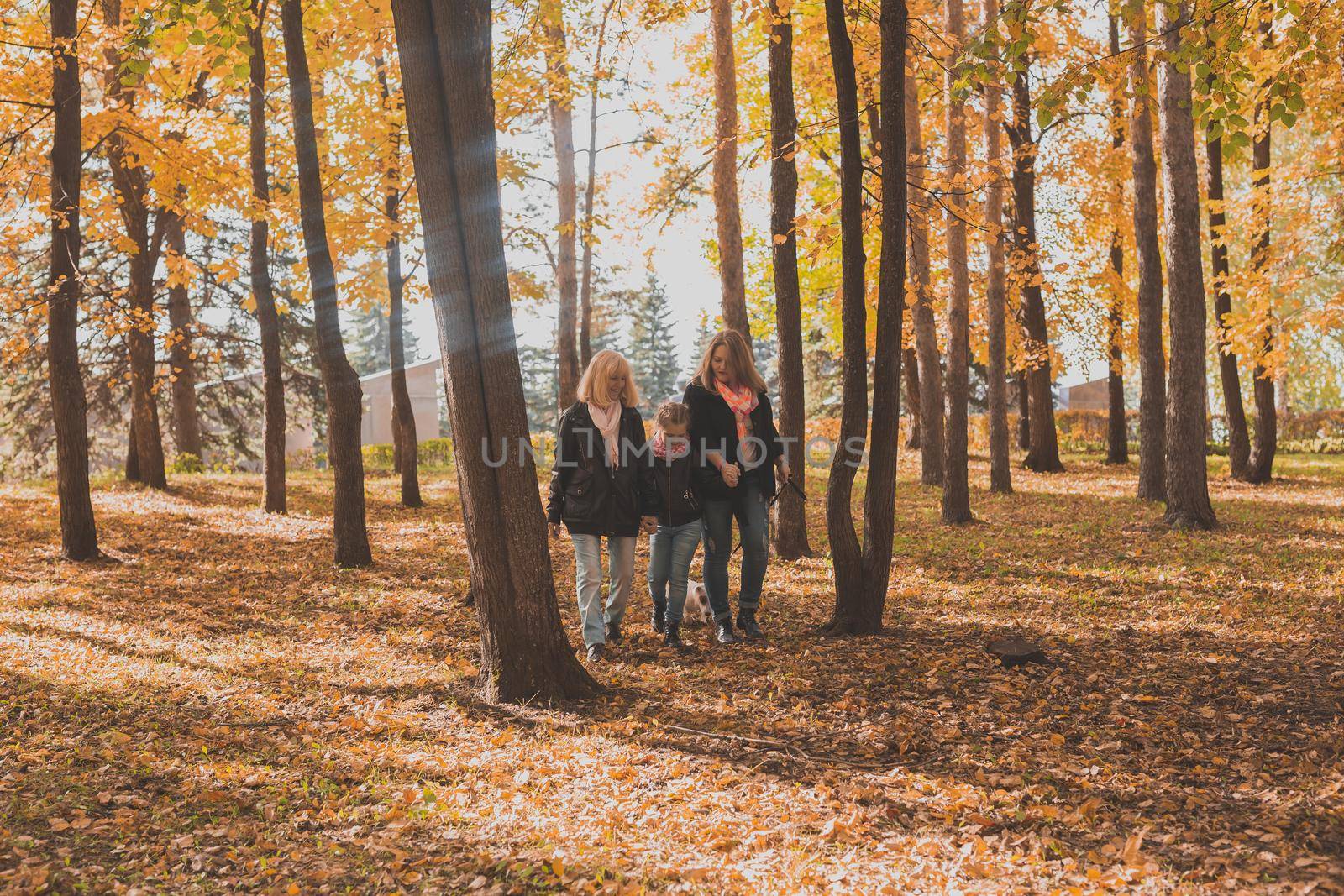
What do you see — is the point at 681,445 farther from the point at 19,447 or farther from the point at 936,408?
the point at 19,447

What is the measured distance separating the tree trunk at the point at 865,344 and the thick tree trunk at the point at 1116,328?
12.8 meters

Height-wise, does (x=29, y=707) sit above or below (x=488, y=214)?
below

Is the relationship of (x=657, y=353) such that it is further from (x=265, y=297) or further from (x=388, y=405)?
(x=265, y=297)

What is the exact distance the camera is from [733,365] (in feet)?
21.7

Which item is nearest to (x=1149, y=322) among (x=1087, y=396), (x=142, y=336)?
(x=142, y=336)

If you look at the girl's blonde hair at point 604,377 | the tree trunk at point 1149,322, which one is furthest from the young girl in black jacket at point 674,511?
the tree trunk at point 1149,322

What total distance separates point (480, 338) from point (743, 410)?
1.97 m

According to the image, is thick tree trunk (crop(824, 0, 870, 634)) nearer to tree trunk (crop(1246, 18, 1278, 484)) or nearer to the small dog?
the small dog

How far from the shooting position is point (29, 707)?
18.2 ft

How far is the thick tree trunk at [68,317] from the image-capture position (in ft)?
32.0

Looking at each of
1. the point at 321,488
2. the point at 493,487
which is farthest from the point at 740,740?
the point at 321,488

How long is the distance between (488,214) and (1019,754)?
3.96 metres

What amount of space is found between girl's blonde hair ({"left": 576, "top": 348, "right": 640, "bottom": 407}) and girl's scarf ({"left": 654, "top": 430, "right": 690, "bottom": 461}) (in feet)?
0.93

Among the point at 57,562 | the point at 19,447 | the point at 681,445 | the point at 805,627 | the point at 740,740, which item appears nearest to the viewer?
the point at 740,740
